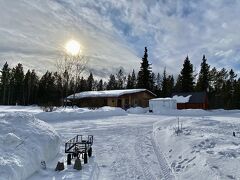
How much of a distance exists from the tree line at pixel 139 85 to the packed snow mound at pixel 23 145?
159ft

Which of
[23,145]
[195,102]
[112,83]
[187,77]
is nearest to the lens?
[23,145]

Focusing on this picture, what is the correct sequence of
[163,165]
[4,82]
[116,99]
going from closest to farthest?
[163,165] → [116,99] → [4,82]

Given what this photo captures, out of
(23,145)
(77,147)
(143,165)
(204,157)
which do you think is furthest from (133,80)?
(23,145)

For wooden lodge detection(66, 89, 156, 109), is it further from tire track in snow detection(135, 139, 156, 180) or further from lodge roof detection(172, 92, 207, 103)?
tire track in snow detection(135, 139, 156, 180)

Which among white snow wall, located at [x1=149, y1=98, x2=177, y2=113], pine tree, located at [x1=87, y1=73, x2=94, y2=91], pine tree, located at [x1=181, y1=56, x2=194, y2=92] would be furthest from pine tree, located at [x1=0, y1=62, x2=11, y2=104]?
pine tree, located at [x1=181, y1=56, x2=194, y2=92]

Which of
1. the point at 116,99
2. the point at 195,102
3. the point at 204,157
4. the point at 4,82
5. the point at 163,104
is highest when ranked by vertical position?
the point at 4,82

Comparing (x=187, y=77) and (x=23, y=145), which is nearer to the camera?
(x=23, y=145)

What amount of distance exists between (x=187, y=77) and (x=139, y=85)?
1127 cm

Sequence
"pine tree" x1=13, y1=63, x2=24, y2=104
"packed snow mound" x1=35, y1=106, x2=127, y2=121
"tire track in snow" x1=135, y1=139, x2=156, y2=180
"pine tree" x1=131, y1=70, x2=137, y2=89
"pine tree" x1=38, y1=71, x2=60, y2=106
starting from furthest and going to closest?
"pine tree" x1=131, y1=70, x2=137, y2=89
"pine tree" x1=13, y1=63, x2=24, y2=104
"pine tree" x1=38, y1=71, x2=60, y2=106
"packed snow mound" x1=35, y1=106, x2=127, y2=121
"tire track in snow" x1=135, y1=139, x2=156, y2=180

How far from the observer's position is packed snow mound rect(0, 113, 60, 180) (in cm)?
582

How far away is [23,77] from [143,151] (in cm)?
7185

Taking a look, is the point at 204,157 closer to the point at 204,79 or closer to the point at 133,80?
the point at 204,79

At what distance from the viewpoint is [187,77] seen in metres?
60.0

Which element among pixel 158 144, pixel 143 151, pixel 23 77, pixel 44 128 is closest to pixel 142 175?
pixel 143 151
